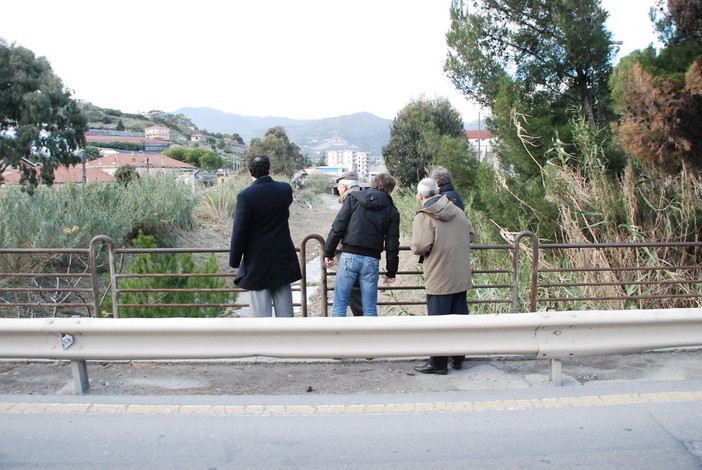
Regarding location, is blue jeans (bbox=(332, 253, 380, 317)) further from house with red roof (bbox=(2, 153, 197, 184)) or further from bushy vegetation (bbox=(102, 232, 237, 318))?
house with red roof (bbox=(2, 153, 197, 184))

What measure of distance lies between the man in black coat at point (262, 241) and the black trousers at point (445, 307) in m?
1.29

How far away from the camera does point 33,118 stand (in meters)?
19.1

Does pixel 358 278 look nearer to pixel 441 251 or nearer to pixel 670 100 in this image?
pixel 441 251

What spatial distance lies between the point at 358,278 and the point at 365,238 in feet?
1.39

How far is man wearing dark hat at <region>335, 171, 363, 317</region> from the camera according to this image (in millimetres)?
5832

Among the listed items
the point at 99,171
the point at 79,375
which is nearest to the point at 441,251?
the point at 79,375

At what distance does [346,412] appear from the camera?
431 centimetres

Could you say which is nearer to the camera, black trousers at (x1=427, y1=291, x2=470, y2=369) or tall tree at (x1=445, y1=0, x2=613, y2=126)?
black trousers at (x1=427, y1=291, x2=470, y2=369)

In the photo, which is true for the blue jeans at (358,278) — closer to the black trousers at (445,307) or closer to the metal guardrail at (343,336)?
the black trousers at (445,307)

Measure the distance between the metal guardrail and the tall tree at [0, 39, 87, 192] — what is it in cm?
1677

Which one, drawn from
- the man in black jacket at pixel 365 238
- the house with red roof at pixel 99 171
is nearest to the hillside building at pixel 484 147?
the man in black jacket at pixel 365 238

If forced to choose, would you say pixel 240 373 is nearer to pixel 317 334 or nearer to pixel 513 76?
pixel 317 334

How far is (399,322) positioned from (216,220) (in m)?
24.9

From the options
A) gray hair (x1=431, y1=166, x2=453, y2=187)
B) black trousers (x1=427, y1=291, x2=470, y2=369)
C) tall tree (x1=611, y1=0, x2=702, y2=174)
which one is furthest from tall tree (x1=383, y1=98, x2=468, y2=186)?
black trousers (x1=427, y1=291, x2=470, y2=369)
